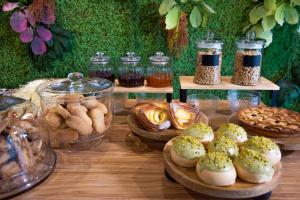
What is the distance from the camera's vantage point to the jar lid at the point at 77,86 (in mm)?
885

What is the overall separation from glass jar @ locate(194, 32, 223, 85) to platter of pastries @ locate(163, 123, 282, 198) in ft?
1.58

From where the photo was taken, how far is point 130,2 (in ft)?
4.41

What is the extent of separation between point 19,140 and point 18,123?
6 cm

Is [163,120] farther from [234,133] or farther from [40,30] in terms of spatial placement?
[40,30]

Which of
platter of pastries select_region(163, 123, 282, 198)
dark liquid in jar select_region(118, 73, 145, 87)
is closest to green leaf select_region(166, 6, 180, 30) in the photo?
dark liquid in jar select_region(118, 73, 145, 87)

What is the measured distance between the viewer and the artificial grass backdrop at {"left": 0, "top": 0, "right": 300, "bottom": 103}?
4.44ft

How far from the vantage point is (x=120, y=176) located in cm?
74

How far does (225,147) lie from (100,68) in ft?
2.33

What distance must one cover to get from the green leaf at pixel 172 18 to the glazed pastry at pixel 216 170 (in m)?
0.76

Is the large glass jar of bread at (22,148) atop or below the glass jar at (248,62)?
below

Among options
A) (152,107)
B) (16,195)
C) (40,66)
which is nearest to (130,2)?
(40,66)

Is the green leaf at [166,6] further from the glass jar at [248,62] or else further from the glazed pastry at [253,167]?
the glazed pastry at [253,167]

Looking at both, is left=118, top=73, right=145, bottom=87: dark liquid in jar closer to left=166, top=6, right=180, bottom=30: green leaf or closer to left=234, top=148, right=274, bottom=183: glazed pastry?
left=166, top=6, right=180, bottom=30: green leaf

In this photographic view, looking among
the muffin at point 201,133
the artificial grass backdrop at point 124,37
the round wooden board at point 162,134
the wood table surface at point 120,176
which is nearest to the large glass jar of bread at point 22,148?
the wood table surface at point 120,176
